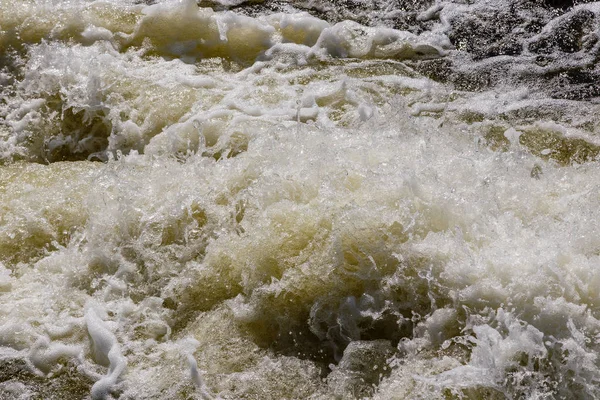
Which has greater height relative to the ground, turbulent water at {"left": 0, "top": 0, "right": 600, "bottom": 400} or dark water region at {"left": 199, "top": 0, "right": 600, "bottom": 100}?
dark water region at {"left": 199, "top": 0, "right": 600, "bottom": 100}

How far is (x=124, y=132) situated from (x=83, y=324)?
6.68 feet

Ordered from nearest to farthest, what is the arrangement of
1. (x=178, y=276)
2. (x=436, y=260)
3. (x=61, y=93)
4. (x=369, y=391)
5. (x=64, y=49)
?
(x=369, y=391)
(x=436, y=260)
(x=178, y=276)
(x=61, y=93)
(x=64, y=49)

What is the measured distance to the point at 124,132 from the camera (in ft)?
17.9

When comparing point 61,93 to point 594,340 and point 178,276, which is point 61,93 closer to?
point 178,276

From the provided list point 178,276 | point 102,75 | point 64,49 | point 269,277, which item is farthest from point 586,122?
point 64,49

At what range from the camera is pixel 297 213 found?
4.18 meters

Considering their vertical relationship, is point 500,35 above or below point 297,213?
above

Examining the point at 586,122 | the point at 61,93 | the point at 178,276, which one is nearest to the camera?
the point at 178,276

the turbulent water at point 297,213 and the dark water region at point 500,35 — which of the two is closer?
the turbulent water at point 297,213

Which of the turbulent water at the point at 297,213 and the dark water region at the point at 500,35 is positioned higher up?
the dark water region at the point at 500,35

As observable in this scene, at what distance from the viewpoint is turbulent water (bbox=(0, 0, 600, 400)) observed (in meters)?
3.56

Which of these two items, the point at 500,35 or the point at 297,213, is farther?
the point at 500,35

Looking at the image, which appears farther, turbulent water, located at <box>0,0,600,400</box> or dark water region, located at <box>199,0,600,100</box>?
dark water region, located at <box>199,0,600,100</box>

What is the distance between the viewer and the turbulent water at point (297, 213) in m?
3.56
